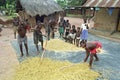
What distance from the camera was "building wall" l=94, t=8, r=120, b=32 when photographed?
51.6 ft

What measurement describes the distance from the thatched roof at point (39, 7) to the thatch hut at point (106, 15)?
16.0 ft

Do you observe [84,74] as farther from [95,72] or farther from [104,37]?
[104,37]

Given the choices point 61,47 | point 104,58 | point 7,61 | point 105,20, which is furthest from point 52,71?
point 105,20

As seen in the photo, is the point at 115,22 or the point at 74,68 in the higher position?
the point at 115,22

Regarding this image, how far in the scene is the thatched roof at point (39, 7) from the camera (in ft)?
62.9

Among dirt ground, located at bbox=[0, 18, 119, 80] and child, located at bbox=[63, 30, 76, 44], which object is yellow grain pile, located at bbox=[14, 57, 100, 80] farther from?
child, located at bbox=[63, 30, 76, 44]

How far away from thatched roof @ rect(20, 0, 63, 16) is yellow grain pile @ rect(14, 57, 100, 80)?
36.1 feet

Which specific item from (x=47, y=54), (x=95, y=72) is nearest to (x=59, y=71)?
(x=95, y=72)

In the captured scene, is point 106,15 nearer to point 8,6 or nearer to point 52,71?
point 52,71

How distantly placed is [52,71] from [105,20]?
10.1 meters

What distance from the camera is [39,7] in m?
20.1

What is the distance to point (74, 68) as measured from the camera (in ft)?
24.9

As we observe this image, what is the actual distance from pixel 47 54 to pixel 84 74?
10.1 feet

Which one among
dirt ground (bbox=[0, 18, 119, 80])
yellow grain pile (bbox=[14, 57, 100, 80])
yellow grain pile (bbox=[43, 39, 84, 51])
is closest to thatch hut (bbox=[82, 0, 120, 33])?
yellow grain pile (bbox=[43, 39, 84, 51])
